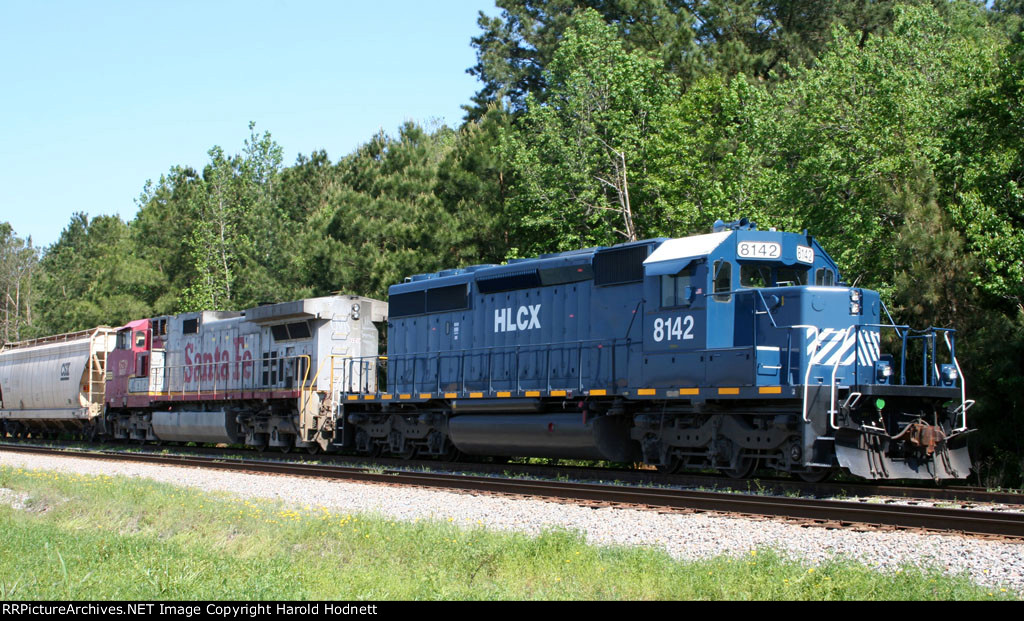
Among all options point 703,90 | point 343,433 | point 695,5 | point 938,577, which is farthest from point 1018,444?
point 695,5

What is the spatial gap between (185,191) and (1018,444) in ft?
157

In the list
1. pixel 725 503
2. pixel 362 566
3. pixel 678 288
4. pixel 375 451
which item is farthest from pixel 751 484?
pixel 375 451

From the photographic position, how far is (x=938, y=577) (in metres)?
6.56

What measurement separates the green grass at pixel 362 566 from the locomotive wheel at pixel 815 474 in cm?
514

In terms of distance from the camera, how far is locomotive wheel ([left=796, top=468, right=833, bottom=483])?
498 inches

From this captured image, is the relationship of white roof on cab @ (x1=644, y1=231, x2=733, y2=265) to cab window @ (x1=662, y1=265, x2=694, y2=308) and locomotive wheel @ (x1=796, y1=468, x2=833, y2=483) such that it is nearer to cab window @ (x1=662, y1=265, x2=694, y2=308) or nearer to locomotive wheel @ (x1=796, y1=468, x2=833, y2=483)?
cab window @ (x1=662, y1=265, x2=694, y2=308)

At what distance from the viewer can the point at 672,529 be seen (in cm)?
955

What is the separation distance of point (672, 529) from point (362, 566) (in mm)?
3507

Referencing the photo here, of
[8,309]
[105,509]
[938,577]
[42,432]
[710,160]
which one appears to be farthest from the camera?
Answer: [8,309]

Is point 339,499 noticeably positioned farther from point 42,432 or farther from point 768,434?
point 42,432

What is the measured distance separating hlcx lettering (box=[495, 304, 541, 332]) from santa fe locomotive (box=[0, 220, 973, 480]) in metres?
0.04

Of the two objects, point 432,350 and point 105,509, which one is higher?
point 432,350

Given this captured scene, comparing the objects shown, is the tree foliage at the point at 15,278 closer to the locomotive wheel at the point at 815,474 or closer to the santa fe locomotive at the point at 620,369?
the santa fe locomotive at the point at 620,369

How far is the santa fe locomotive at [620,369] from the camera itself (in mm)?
12398
